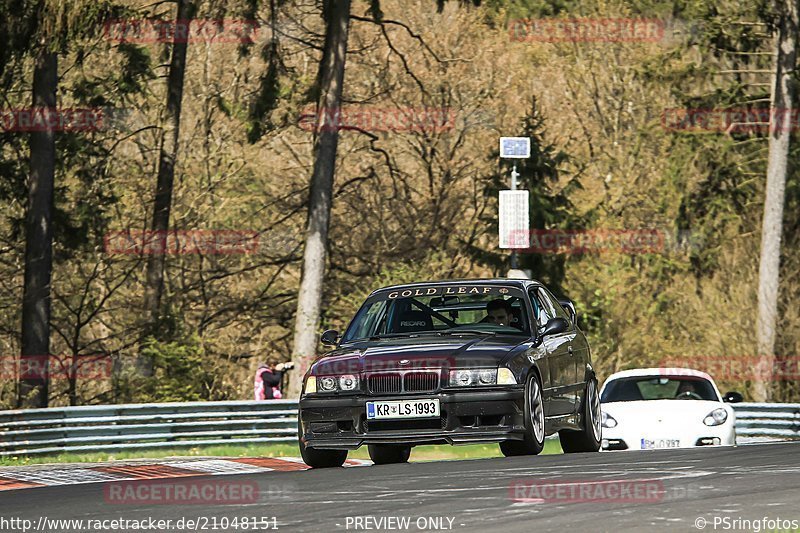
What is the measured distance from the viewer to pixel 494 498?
991 centimetres

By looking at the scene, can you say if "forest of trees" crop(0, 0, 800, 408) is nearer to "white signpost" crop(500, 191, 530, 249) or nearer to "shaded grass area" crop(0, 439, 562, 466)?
"shaded grass area" crop(0, 439, 562, 466)

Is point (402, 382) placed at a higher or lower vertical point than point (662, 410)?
higher

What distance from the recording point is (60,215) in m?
31.4

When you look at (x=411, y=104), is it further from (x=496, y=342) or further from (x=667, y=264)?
(x=496, y=342)

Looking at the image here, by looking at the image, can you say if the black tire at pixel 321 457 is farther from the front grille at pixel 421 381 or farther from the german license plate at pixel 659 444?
the german license plate at pixel 659 444

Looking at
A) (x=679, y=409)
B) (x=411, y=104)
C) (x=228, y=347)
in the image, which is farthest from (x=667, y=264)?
(x=679, y=409)

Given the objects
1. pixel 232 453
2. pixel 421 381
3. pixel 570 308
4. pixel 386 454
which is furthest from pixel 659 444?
pixel 232 453

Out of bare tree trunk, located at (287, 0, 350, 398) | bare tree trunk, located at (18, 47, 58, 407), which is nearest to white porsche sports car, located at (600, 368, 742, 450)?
bare tree trunk, located at (287, 0, 350, 398)

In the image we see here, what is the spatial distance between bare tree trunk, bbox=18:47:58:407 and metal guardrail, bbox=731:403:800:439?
13.2 m

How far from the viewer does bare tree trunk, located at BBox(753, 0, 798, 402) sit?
3428 centimetres

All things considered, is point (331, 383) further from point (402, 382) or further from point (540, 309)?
point (540, 309)

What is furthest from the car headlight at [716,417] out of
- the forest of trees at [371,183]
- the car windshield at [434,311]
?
the forest of trees at [371,183]

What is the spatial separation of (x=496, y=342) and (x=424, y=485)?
2882mm

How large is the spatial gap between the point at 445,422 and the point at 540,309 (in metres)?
2.44
